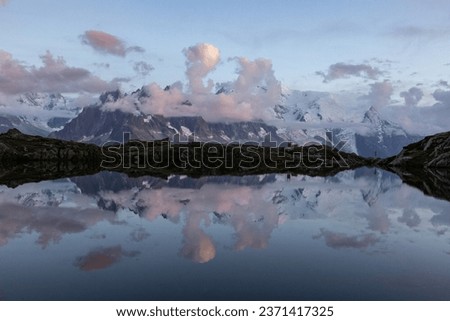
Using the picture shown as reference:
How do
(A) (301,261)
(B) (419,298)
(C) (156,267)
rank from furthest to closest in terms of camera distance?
1. (A) (301,261)
2. (C) (156,267)
3. (B) (419,298)

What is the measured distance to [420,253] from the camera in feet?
145

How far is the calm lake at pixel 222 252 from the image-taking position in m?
30.3

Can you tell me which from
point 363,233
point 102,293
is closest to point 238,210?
point 363,233

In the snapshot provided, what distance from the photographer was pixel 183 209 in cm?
7906

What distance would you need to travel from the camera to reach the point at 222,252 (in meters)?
43.0

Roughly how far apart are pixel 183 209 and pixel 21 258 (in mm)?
40170

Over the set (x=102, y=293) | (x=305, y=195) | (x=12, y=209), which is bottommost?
(x=102, y=293)

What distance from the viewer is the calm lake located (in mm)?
30328

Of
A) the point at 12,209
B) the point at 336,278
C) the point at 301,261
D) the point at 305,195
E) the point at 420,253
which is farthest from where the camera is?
the point at 305,195
